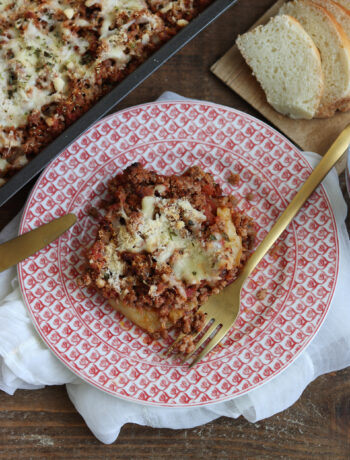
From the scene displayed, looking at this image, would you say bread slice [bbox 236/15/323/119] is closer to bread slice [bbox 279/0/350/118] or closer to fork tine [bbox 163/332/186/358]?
bread slice [bbox 279/0/350/118]

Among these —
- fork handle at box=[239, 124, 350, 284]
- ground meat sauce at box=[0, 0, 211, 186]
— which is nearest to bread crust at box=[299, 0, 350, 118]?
fork handle at box=[239, 124, 350, 284]

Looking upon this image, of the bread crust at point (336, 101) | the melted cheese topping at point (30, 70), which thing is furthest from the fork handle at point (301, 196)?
the melted cheese topping at point (30, 70)

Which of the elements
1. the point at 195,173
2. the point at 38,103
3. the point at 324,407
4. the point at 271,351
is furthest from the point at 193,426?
the point at 38,103

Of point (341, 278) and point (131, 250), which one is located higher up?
point (131, 250)

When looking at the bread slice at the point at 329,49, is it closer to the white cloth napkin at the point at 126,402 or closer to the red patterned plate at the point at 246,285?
the red patterned plate at the point at 246,285

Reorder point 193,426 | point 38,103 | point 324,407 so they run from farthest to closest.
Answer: point 324,407 → point 193,426 → point 38,103

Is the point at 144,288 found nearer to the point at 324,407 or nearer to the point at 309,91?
the point at 324,407
